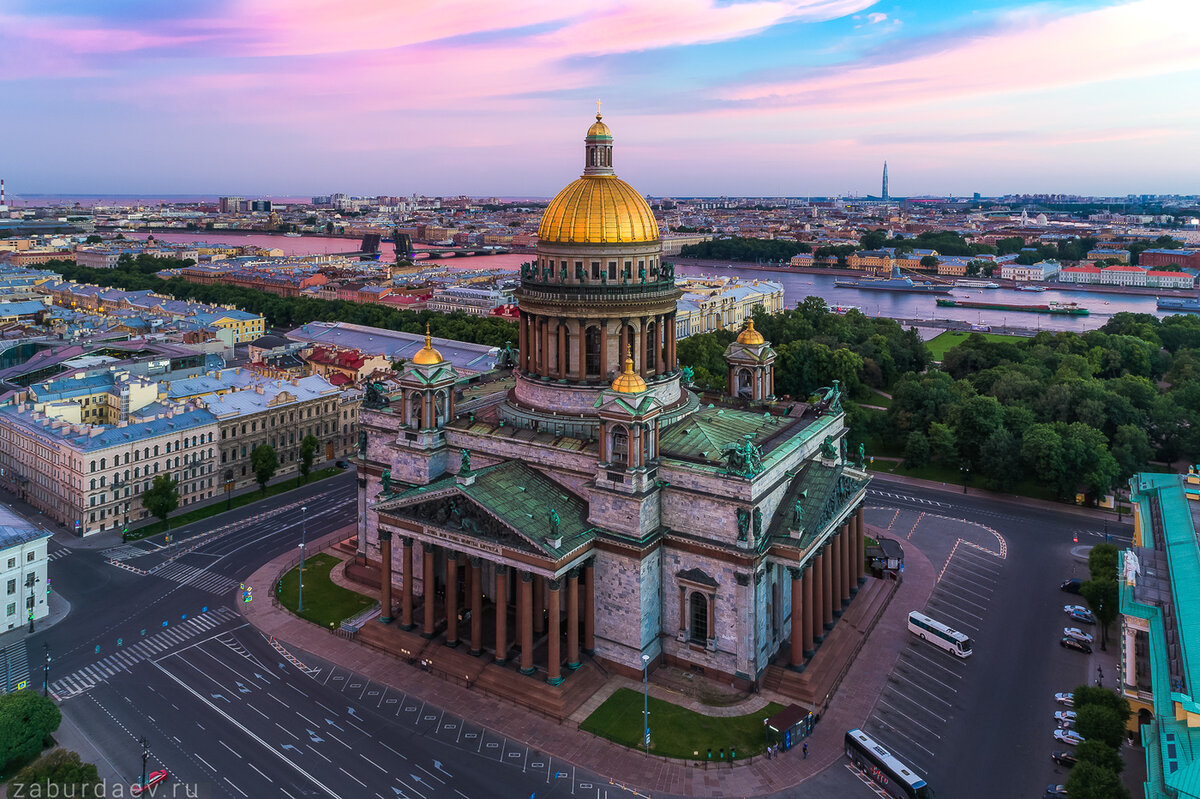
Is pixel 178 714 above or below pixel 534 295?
below

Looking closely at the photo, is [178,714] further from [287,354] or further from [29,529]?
[287,354]

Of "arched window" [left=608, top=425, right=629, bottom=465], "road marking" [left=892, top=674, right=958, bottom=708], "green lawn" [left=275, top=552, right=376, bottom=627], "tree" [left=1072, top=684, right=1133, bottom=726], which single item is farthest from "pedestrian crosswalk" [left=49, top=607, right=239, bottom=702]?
"tree" [left=1072, top=684, right=1133, bottom=726]

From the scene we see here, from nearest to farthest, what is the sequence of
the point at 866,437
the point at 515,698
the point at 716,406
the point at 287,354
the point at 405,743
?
the point at 405,743, the point at 515,698, the point at 716,406, the point at 866,437, the point at 287,354

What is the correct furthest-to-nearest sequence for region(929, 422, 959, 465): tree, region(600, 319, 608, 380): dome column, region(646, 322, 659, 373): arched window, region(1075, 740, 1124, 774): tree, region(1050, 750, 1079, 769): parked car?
1. region(929, 422, 959, 465): tree
2. region(646, 322, 659, 373): arched window
3. region(600, 319, 608, 380): dome column
4. region(1050, 750, 1079, 769): parked car
5. region(1075, 740, 1124, 774): tree

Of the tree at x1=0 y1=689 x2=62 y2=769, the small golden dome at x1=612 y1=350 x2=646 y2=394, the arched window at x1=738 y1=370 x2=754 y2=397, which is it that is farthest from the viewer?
the arched window at x1=738 y1=370 x2=754 y2=397

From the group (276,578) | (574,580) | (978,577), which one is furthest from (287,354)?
(978,577)

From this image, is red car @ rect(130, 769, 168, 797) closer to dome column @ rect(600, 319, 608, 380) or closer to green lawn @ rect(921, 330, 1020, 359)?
dome column @ rect(600, 319, 608, 380)

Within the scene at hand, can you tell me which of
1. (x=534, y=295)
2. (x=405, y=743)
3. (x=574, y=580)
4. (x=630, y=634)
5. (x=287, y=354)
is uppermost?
(x=534, y=295)

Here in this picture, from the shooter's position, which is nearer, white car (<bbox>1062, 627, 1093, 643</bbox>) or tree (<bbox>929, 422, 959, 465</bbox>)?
white car (<bbox>1062, 627, 1093, 643</bbox>)
